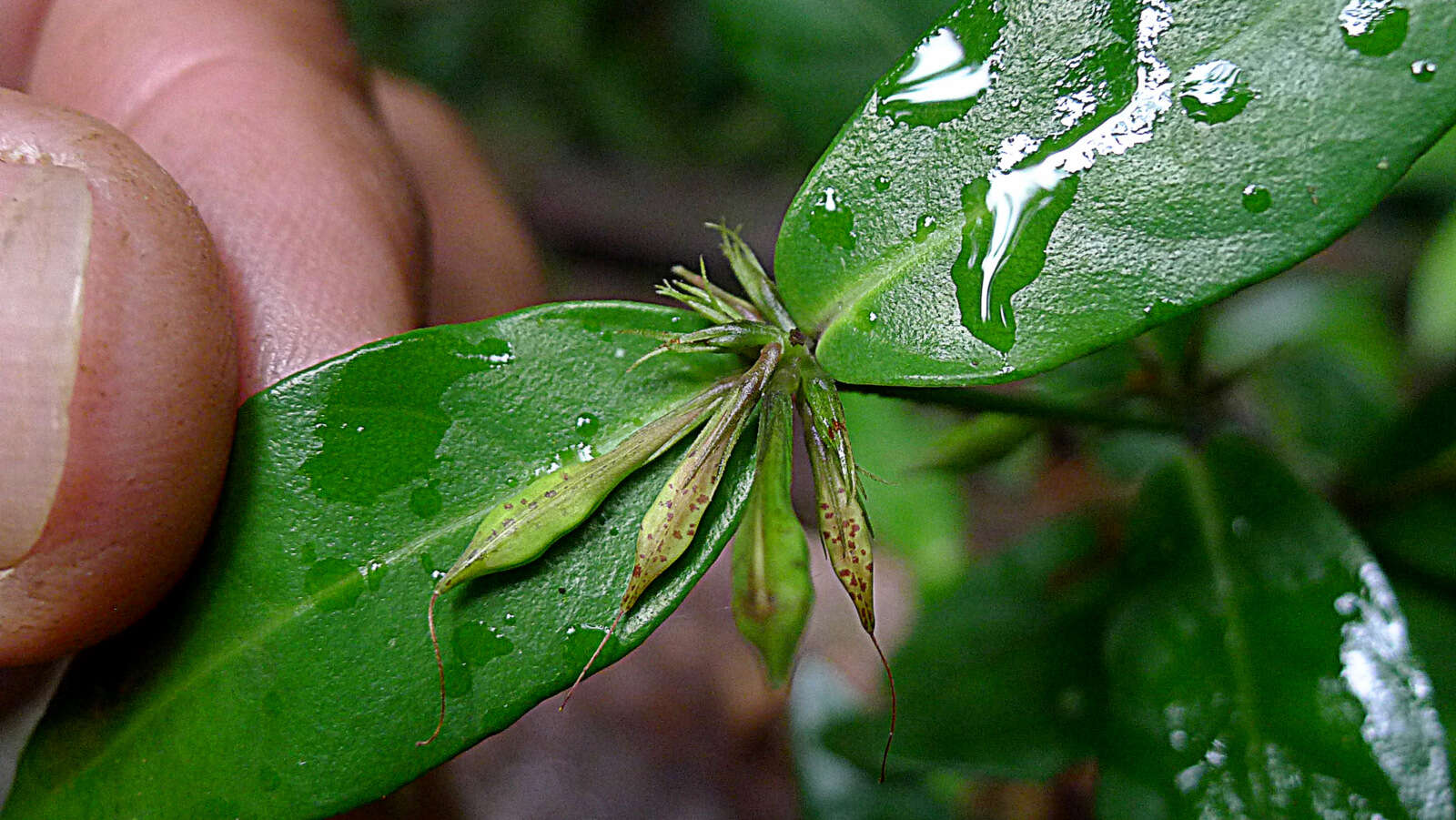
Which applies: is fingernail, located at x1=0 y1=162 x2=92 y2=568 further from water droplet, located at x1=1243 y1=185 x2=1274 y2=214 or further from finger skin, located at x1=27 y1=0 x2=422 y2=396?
water droplet, located at x1=1243 y1=185 x2=1274 y2=214

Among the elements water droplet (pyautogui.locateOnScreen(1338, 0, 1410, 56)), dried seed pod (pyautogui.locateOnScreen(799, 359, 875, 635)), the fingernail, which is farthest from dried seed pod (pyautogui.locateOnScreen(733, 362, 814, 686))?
the fingernail

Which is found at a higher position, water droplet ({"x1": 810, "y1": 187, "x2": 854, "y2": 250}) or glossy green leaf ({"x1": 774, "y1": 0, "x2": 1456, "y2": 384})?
glossy green leaf ({"x1": 774, "y1": 0, "x2": 1456, "y2": 384})

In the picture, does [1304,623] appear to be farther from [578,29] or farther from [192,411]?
[578,29]

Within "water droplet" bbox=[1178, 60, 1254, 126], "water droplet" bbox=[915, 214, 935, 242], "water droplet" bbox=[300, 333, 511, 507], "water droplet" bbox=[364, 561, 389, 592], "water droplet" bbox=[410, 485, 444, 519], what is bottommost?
"water droplet" bbox=[364, 561, 389, 592]

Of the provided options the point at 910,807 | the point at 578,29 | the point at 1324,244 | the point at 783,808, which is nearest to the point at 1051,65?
the point at 1324,244

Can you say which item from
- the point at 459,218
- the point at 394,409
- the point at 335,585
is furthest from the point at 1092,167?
the point at 459,218

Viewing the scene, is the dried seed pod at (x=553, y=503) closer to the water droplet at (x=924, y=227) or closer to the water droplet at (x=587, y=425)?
the water droplet at (x=587, y=425)

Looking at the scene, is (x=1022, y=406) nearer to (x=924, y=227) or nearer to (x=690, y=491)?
(x=924, y=227)

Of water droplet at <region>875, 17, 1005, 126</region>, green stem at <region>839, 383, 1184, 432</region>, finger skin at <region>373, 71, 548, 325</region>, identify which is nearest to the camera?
water droplet at <region>875, 17, 1005, 126</region>
